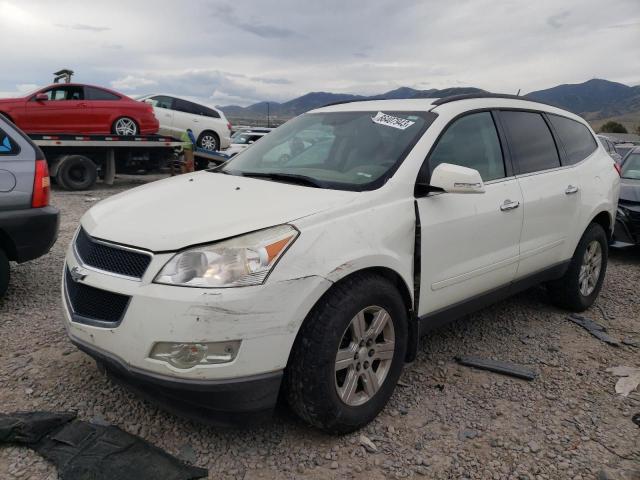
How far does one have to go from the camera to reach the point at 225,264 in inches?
88.0

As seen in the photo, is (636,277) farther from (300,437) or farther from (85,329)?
(85,329)

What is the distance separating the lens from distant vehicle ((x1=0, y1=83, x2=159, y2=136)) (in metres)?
10.8

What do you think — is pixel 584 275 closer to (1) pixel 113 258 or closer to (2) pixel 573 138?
(2) pixel 573 138

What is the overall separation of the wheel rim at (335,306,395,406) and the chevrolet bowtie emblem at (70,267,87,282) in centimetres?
126

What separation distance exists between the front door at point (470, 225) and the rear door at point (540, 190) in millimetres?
150

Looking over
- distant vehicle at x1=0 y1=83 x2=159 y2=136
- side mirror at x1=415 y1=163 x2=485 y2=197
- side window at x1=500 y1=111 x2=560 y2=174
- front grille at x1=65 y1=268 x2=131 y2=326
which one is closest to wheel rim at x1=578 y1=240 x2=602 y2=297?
side window at x1=500 y1=111 x2=560 y2=174

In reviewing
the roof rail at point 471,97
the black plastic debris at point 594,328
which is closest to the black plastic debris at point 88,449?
the roof rail at point 471,97

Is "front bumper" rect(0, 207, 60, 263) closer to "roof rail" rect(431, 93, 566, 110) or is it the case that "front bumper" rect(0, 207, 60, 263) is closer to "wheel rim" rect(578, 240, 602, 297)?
"roof rail" rect(431, 93, 566, 110)

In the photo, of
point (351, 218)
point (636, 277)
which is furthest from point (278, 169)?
point (636, 277)

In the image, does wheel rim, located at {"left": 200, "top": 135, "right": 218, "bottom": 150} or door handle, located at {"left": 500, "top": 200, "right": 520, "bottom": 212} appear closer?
door handle, located at {"left": 500, "top": 200, "right": 520, "bottom": 212}

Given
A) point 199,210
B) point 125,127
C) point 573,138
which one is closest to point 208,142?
point 125,127

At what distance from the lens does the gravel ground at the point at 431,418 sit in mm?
2469

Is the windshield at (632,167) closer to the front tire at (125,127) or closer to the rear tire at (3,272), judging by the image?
the rear tire at (3,272)

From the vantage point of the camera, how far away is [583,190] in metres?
4.29
